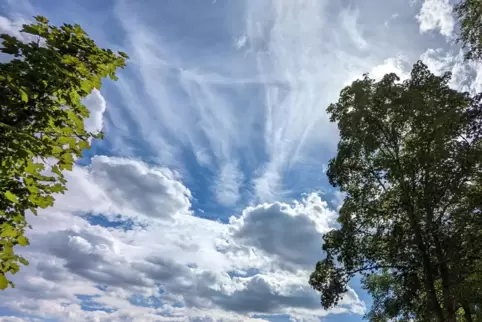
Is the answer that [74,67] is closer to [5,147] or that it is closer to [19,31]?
[19,31]

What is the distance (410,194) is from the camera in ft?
52.8

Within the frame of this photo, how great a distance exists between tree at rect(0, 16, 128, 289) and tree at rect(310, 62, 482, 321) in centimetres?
1277

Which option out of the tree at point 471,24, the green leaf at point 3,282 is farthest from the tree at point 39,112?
the tree at point 471,24

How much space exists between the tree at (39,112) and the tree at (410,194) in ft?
41.9

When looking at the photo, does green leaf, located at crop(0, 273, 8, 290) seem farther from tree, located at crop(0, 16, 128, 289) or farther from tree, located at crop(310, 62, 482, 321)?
tree, located at crop(310, 62, 482, 321)

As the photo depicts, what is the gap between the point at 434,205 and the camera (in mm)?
15172

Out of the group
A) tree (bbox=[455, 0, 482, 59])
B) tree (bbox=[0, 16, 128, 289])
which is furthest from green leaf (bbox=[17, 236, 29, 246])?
tree (bbox=[455, 0, 482, 59])


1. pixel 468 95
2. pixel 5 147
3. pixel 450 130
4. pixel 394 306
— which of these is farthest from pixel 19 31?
pixel 394 306

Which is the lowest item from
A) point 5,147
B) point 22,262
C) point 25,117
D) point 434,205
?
point 22,262

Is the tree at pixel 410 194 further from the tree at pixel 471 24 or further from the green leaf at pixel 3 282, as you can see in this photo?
the green leaf at pixel 3 282

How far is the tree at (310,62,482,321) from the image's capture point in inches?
557

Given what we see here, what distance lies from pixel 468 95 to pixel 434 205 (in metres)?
4.87

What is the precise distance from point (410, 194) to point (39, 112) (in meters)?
15.5

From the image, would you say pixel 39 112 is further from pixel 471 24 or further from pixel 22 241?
pixel 471 24
